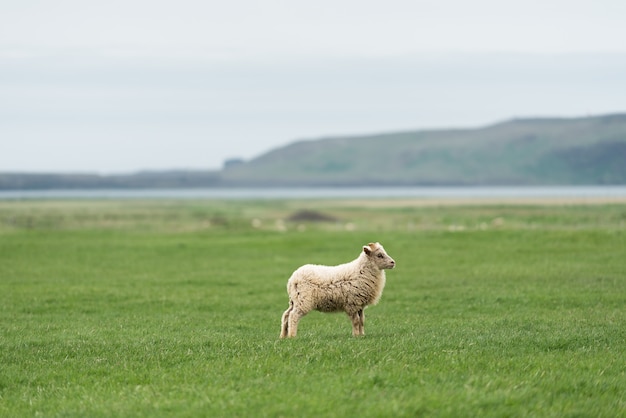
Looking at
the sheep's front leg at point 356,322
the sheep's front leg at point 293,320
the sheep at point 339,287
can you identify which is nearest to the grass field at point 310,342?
the sheep's front leg at point 293,320

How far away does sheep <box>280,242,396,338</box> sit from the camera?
17797 millimetres

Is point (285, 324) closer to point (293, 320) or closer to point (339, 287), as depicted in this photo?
point (293, 320)

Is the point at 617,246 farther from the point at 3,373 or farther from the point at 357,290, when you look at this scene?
the point at 3,373

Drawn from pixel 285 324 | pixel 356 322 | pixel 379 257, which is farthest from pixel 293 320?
pixel 379 257

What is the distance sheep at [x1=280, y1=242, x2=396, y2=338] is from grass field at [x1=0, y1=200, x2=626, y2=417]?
0.64m

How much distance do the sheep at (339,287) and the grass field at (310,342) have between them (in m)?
0.64

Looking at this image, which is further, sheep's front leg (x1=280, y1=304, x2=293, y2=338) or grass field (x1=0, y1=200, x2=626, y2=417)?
sheep's front leg (x1=280, y1=304, x2=293, y2=338)

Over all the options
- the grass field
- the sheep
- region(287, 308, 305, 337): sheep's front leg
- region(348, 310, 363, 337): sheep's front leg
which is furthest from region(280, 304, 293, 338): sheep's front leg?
region(348, 310, 363, 337): sheep's front leg

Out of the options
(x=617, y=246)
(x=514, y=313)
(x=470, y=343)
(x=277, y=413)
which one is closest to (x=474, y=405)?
(x=277, y=413)

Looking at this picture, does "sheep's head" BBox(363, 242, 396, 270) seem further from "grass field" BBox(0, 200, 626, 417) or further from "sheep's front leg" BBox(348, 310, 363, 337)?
"grass field" BBox(0, 200, 626, 417)

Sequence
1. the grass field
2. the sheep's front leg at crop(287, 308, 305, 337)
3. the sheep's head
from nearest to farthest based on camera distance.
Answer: the grass field → the sheep's front leg at crop(287, 308, 305, 337) → the sheep's head

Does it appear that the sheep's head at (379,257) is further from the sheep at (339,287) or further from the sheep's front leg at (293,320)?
the sheep's front leg at (293,320)

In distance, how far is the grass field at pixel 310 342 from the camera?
12.1m

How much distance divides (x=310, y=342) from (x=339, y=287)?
165 centimetres
